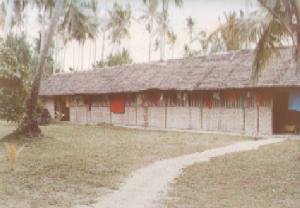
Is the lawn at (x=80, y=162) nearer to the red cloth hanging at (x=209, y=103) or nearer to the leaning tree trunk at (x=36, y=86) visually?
the leaning tree trunk at (x=36, y=86)

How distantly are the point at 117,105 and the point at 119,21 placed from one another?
2094 cm

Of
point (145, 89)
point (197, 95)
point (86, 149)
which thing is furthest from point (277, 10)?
point (145, 89)

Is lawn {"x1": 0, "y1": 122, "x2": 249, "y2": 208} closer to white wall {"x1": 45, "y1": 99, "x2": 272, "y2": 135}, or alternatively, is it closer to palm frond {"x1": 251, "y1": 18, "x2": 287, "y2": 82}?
white wall {"x1": 45, "y1": 99, "x2": 272, "y2": 135}

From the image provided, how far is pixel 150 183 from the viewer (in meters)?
8.59

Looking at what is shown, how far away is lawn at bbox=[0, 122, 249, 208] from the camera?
766 cm

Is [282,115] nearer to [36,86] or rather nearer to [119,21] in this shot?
[36,86]

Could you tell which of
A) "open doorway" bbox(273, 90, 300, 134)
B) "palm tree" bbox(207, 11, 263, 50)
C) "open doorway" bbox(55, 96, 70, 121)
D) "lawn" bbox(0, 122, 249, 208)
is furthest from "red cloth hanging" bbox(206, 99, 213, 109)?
"open doorway" bbox(55, 96, 70, 121)

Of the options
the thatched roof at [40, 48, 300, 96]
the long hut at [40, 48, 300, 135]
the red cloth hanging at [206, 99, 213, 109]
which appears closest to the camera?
the thatched roof at [40, 48, 300, 96]

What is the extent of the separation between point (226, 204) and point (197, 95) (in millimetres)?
13205

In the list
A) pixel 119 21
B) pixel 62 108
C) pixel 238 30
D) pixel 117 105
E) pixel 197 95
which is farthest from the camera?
pixel 119 21

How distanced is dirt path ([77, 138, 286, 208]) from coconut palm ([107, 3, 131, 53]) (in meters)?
31.1

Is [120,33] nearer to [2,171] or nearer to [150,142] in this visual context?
[150,142]

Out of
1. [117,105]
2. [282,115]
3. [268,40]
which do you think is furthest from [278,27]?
[117,105]

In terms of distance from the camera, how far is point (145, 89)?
21.1 metres
